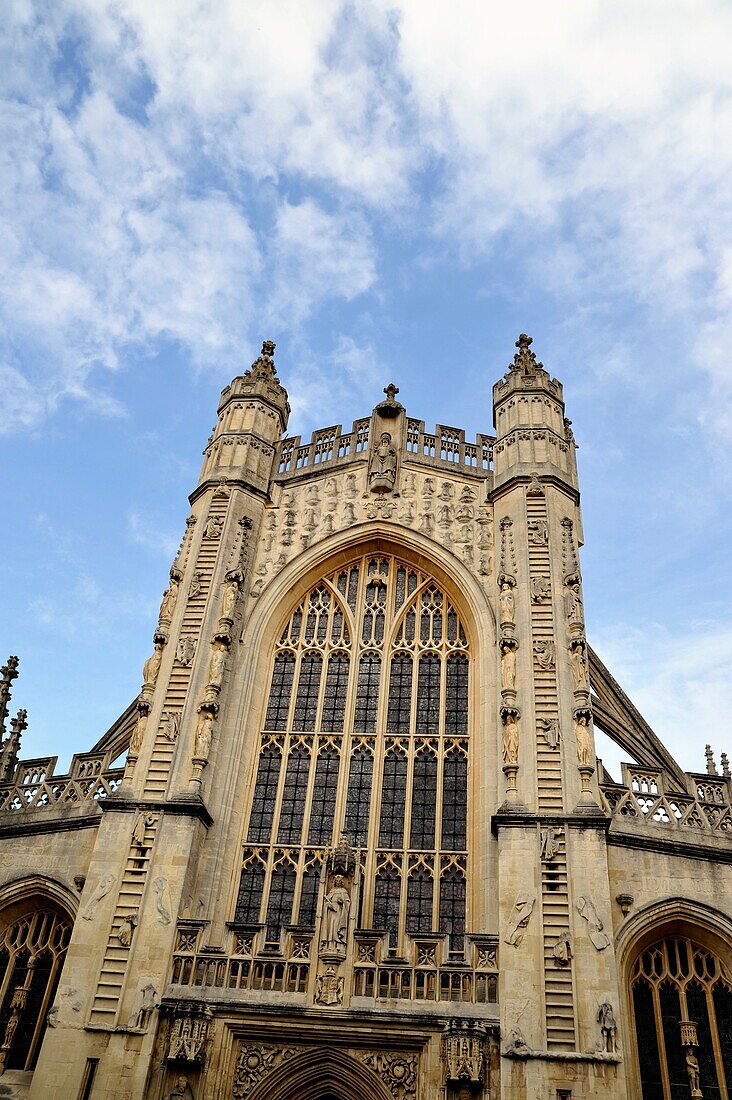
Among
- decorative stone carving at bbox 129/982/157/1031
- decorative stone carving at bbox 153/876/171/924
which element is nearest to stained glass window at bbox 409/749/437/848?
decorative stone carving at bbox 153/876/171/924

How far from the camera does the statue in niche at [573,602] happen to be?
17.1m

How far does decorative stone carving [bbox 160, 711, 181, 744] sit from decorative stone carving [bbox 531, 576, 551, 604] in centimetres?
689

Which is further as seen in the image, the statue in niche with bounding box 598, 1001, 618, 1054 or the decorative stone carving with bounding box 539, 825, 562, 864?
the decorative stone carving with bounding box 539, 825, 562, 864

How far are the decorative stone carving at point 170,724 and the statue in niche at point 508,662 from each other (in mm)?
5839

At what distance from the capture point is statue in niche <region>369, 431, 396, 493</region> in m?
20.2

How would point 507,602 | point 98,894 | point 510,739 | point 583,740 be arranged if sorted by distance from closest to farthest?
point 98,894, point 583,740, point 510,739, point 507,602

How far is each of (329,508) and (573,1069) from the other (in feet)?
38.0

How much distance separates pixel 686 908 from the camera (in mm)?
14641

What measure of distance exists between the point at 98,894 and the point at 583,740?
8.20m

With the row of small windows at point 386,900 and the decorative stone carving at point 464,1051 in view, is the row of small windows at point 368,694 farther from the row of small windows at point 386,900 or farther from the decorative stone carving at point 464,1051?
the decorative stone carving at point 464,1051

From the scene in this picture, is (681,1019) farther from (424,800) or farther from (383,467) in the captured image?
(383,467)

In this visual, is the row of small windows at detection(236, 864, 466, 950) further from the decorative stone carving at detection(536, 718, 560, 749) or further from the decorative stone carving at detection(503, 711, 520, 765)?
the decorative stone carving at detection(536, 718, 560, 749)

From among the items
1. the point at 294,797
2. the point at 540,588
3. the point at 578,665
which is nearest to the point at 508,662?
the point at 578,665

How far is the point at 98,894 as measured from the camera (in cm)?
1466
